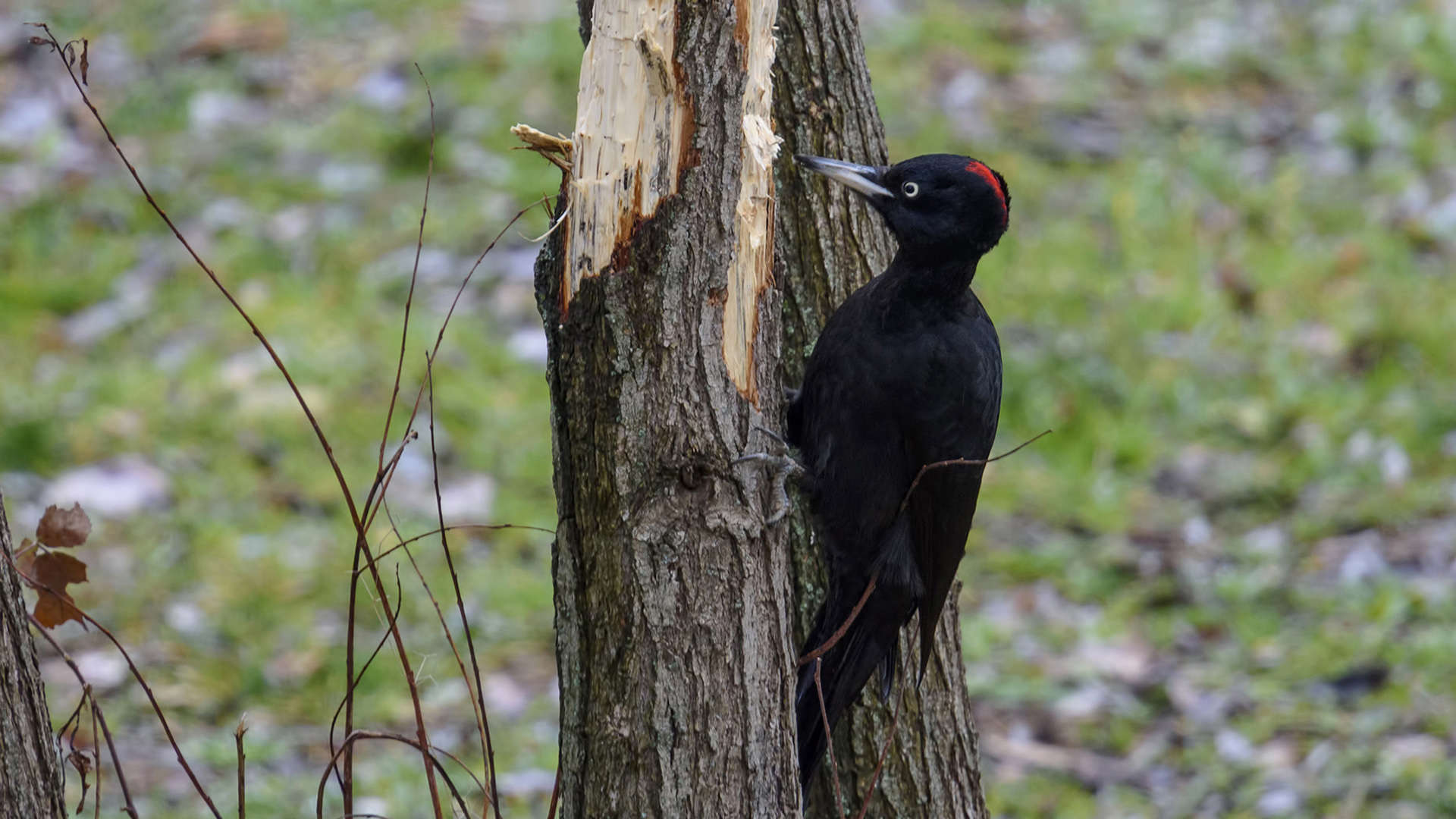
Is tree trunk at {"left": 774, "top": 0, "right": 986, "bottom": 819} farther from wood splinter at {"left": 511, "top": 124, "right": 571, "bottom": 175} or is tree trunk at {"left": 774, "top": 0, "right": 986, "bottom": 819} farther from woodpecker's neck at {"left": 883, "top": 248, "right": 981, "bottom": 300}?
wood splinter at {"left": 511, "top": 124, "right": 571, "bottom": 175}

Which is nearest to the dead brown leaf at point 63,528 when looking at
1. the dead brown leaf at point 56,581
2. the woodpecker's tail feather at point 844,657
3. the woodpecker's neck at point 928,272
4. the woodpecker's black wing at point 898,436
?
the dead brown leaf at point 56,581

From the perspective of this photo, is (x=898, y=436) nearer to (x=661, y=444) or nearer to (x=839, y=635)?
(x=839, y=635)

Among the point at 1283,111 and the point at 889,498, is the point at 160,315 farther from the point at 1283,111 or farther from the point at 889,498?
the point at 1283,111

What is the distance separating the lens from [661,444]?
Answer: 2.01 m

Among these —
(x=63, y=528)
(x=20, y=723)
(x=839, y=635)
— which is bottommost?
(x=20, y=723)

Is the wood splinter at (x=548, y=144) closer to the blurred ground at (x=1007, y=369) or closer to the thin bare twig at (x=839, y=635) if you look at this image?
the thin bare twig at (x=839, y=635)

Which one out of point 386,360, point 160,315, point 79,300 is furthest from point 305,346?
point 79,300

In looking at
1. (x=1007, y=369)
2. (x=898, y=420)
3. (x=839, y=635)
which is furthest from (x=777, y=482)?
(x=1007, y=369)

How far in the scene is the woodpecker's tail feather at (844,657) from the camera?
263 centimetres

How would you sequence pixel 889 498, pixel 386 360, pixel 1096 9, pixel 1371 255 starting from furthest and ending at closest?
pixel 1096 9
pixel 1371 255
pixel 386 360
pixel 889 498

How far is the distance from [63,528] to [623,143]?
36.5 inches

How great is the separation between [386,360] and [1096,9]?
4238 millimetres

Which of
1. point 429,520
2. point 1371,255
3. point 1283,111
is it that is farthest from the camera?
point 1283,111

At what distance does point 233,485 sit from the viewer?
4453mm
